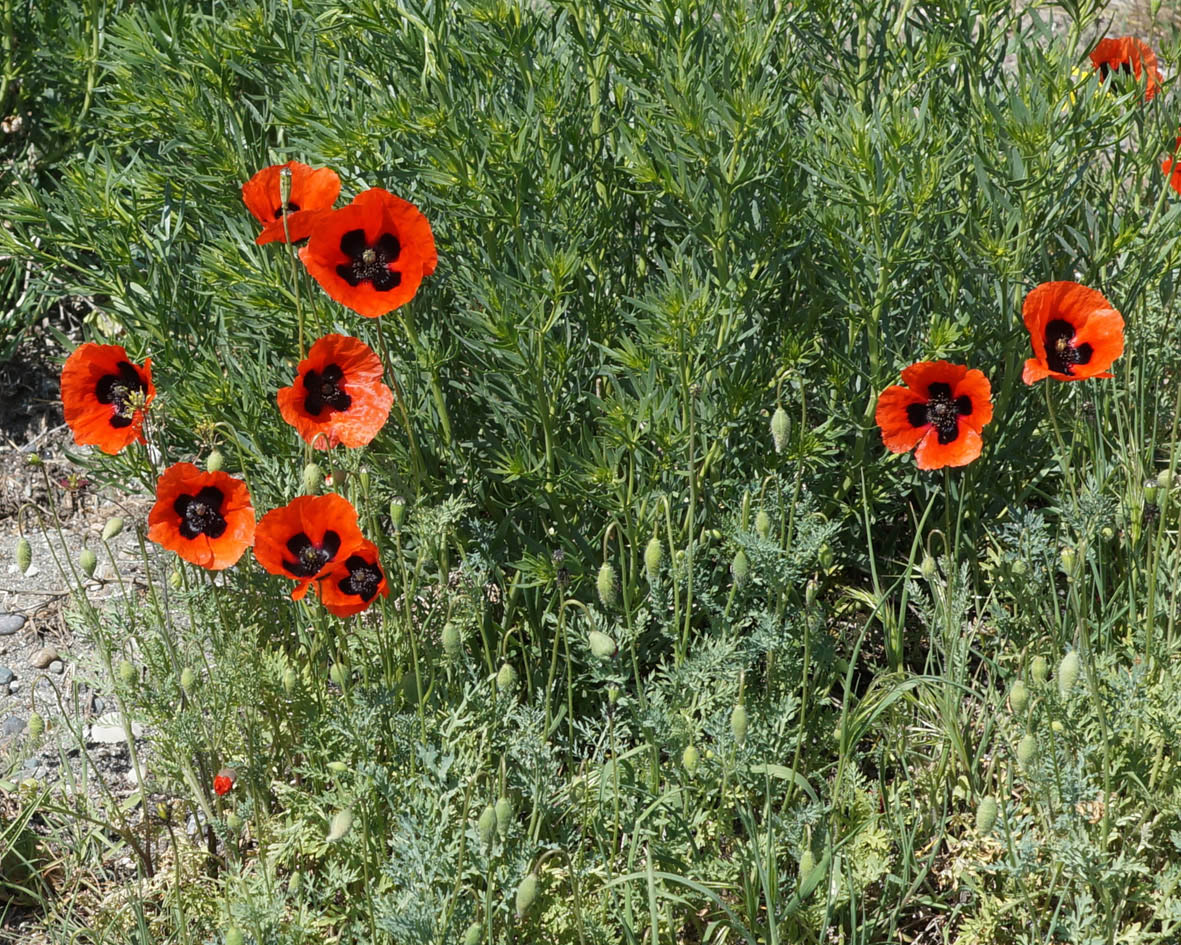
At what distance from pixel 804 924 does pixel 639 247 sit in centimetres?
151

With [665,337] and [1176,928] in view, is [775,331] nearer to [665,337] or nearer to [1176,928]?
[665,337]

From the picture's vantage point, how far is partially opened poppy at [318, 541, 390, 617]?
2502 mm

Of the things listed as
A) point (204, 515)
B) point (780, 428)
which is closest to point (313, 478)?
point (204, 515)

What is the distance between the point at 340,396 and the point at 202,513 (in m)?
0.38

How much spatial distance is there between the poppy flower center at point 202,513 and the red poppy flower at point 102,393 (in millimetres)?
186

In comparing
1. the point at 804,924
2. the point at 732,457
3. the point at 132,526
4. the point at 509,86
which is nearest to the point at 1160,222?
the point at 732,457

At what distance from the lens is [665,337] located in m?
2.67

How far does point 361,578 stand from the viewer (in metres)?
2.56

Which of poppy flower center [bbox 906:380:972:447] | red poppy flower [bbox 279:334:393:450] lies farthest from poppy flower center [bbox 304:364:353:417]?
poppy flower center [bbox 906:380:972:447]

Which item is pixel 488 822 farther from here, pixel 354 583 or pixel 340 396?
pixel 340 396

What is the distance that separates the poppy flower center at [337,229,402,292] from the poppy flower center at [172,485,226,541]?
52cm

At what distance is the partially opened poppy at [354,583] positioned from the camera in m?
2.50

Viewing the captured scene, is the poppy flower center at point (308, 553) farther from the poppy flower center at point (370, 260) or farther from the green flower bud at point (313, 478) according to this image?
the poppy flower center at point (370, 260)

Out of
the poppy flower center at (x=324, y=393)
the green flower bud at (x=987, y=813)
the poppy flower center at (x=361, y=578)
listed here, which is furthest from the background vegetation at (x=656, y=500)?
the poppy flower center at (x=324, y=393)
